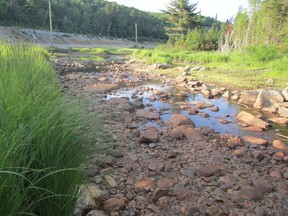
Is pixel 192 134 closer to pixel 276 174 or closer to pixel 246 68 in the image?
pixel 276 174

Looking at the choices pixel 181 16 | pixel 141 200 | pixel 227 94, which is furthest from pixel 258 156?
pixel 181 16

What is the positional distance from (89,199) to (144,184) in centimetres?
85

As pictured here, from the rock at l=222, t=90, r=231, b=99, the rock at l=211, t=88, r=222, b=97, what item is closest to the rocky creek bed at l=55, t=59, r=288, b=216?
the rock at l=222, t=90, r=231, b=99

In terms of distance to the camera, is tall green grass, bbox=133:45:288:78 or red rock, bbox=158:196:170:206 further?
tall green grass, bbox=133:45:288:78

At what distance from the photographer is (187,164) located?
3.86 meters

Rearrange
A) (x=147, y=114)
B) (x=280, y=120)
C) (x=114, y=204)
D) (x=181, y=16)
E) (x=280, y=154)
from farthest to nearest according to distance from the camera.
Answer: (x=181, y=16), (x=147, y=114), (x=280, y=120), (x=280, y=154), (x=114, y=204)

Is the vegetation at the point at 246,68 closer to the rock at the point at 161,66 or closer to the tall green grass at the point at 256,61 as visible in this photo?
the tall green grass at the point at 256,61

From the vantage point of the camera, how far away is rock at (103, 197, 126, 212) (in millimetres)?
2600

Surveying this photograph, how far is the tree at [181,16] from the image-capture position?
109 feet

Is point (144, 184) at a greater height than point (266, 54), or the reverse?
point (266, 54)

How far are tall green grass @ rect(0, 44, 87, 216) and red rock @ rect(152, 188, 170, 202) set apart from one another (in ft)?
3.53

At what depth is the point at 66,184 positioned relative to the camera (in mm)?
1913

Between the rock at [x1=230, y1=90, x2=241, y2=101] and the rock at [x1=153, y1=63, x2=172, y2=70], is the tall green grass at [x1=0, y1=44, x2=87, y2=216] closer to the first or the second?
the rock at [x1=230, y1=90, x2=241, y2=101]

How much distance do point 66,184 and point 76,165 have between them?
162 mm
